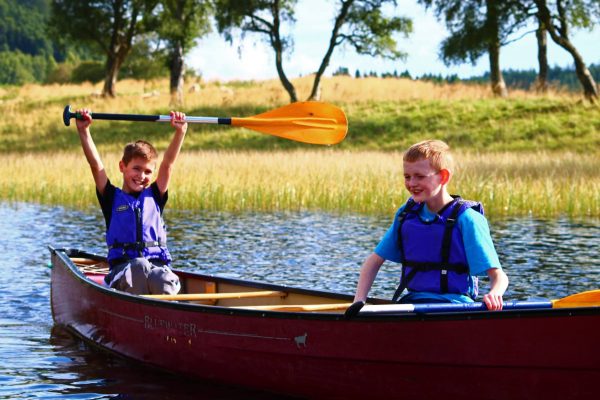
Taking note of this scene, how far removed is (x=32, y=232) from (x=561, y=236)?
6864mm

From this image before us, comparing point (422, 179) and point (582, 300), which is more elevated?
point (422, 179)

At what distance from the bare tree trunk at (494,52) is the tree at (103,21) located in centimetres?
1428

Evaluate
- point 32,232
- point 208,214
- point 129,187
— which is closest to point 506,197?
point 208,214

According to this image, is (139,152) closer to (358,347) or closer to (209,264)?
(358,347)

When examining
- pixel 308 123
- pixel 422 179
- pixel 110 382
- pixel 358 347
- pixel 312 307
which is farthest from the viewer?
pixel 308 123

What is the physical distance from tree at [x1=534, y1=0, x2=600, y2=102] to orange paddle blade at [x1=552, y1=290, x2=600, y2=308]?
2801 centimetres

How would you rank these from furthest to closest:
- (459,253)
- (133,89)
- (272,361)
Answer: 1. (133,89)
2. (272,361)
3. (459,253)

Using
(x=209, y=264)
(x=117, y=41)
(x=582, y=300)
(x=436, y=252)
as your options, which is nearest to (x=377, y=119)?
(x=117, y=41)

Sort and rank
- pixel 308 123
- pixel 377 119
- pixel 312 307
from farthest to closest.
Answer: pixel 377 119
pixel 308 123
pixel 312 307

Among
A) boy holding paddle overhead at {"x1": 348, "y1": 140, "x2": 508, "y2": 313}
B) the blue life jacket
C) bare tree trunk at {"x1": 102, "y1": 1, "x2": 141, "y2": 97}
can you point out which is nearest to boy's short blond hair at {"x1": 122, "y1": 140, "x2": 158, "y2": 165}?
the blue life jacket

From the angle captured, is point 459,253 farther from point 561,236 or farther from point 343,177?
point 343,177

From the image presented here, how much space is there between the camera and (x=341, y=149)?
2948 cm

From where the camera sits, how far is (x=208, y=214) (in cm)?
1689

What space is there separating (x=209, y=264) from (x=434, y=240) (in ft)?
22.1
